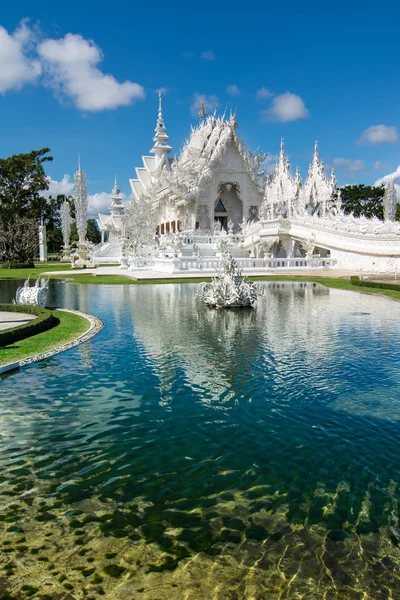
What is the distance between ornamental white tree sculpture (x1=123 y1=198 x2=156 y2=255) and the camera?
156 ft

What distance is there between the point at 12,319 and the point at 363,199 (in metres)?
71.3

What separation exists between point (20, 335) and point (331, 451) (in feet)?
24.4

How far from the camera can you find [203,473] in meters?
4.53

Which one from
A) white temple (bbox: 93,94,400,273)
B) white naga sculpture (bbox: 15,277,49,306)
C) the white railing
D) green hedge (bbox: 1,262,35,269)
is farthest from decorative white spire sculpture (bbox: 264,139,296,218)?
white naga sculpture (bbox: 15,277,49,306)

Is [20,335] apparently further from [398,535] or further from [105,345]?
[398,535]

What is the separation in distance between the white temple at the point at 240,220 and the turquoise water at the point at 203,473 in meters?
22.7

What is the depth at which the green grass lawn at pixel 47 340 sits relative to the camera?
28.9 feet

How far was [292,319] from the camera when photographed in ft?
41.5

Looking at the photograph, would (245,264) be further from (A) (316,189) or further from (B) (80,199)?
(B) (80,199)

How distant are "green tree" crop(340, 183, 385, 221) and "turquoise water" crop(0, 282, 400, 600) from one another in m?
68.3

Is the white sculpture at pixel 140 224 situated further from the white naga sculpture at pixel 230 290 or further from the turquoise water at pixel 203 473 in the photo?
the turquoise water at pixel 203 473

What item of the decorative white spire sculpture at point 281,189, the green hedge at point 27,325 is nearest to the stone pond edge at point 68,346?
the green hedge at point 27,325

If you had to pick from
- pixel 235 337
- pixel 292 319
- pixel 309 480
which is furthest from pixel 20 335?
pixel 309 480

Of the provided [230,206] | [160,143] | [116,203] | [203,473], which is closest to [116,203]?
[116,203]
